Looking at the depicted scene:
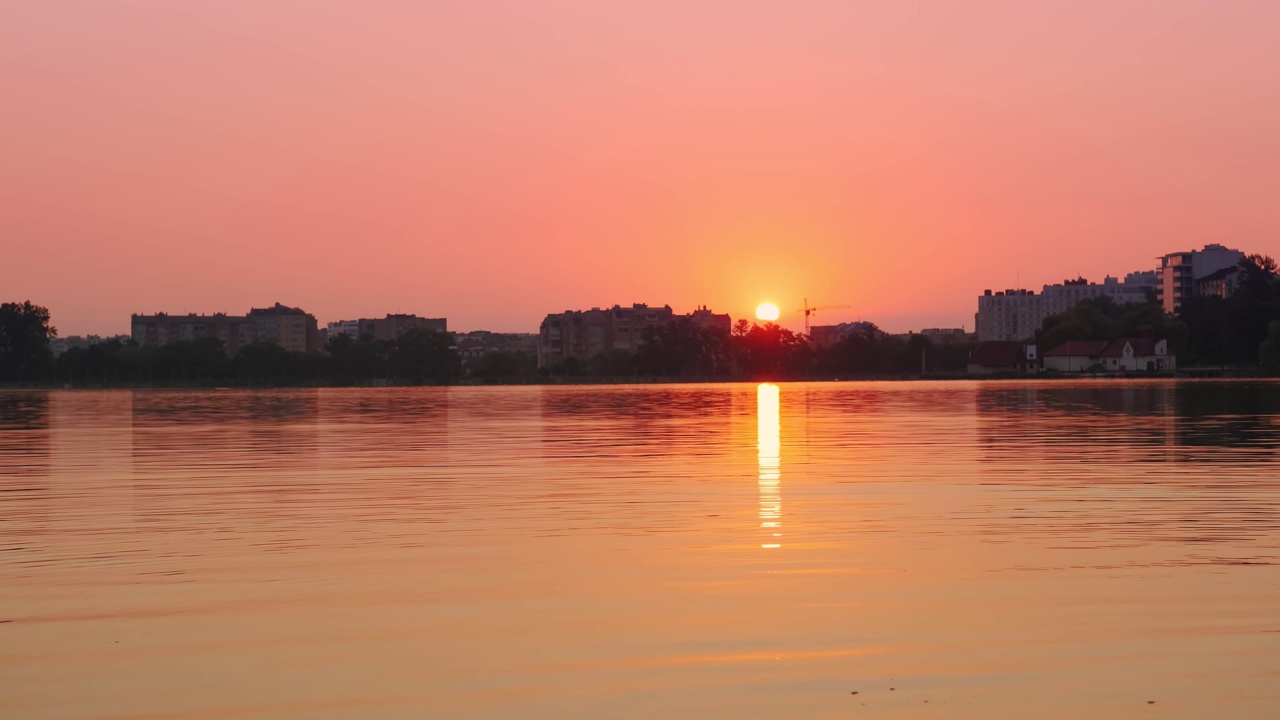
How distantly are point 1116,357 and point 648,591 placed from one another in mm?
187391

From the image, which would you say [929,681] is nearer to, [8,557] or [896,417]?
[8,557]

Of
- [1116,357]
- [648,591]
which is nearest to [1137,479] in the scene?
[648,591]

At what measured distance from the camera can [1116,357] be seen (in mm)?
189375

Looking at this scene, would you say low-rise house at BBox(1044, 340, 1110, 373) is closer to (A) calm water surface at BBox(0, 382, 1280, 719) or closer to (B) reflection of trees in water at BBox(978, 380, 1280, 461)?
(B) reflection of trees in water at BBox(978, 380, 1280, 461)

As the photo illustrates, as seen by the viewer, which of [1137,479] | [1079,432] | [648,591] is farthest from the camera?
[1079,432]

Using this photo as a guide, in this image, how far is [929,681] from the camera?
371 inches

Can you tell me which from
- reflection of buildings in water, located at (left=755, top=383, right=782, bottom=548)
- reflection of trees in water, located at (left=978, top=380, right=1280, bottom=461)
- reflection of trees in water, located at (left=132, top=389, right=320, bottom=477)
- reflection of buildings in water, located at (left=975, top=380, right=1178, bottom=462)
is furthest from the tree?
reflection of trees in water, located at (left=132, top=389, right=320, bottom=477)

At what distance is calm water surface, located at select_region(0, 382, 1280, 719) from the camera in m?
9.27

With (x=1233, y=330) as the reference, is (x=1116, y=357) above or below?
below

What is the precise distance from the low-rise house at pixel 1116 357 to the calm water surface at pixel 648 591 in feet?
544

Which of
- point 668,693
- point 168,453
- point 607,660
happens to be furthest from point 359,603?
point 168,453

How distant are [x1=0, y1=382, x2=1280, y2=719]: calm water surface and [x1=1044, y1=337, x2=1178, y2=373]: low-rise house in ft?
544

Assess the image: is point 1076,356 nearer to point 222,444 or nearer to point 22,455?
point 222,444

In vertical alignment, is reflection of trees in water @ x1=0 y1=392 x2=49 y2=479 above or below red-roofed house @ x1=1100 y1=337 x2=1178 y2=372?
below
